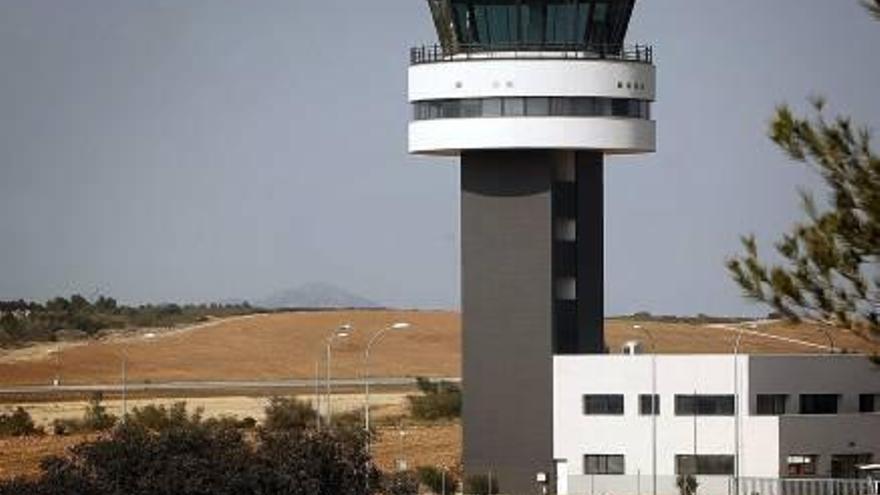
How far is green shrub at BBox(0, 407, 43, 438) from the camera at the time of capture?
424 ft

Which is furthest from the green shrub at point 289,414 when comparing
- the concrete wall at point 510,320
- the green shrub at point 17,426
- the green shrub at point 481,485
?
the green shrub at point 481,485

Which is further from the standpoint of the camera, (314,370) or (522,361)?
(314,370)

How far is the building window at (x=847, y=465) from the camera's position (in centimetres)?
9138

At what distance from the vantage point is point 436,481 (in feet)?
311

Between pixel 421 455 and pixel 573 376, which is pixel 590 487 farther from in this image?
pixel 421 455

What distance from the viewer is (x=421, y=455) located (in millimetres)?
111125

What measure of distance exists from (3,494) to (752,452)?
95.1 feet

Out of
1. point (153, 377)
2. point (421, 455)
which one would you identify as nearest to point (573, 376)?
point (421, 455)

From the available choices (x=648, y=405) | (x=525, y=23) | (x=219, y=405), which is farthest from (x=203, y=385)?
(x=525, y=23)

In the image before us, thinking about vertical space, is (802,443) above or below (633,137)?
below

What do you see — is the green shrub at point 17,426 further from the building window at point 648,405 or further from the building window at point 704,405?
the building window at point 704,405

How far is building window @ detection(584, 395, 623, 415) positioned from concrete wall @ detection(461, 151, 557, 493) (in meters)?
1.27

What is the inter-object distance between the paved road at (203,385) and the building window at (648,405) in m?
80.2

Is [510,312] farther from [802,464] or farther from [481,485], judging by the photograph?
[802,464]
